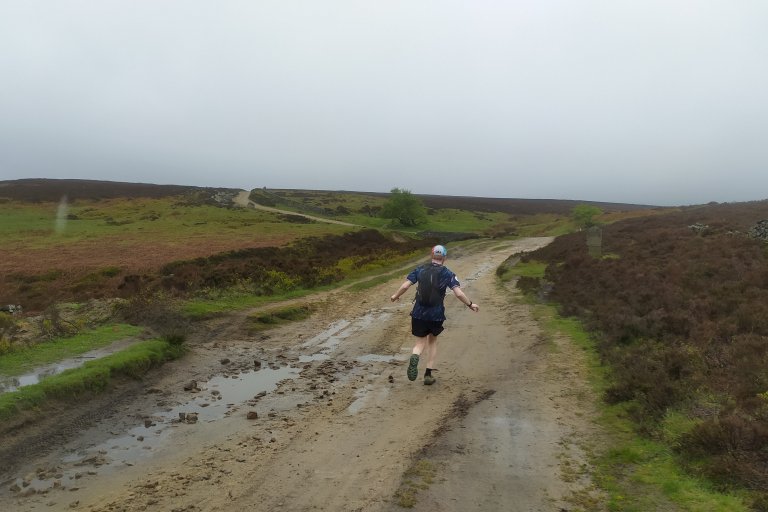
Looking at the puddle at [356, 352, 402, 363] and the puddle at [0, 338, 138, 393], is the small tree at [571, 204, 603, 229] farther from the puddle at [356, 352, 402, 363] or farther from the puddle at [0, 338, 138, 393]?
the puddle at [0, 338, 138, 393]

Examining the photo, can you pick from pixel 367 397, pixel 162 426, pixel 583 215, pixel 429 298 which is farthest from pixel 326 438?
pixel 583 215

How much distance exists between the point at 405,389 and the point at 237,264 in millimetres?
19603

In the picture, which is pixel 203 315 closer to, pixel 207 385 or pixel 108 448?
pixel 207 385

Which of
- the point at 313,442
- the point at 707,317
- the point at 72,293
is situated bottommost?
the point at 72,293

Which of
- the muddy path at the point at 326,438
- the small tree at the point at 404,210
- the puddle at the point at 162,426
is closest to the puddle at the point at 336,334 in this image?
the muddy path at the point at 326,438

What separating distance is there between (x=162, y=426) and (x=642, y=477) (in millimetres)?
5991

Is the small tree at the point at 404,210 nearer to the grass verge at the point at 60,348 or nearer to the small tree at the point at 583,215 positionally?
the small tree at the point at 583,215

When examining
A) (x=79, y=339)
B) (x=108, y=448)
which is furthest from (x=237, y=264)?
(x=108, y=448)

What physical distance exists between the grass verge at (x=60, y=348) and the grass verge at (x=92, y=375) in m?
1.02

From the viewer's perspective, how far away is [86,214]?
6619 cm

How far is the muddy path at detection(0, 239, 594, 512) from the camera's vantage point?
16.9 feet

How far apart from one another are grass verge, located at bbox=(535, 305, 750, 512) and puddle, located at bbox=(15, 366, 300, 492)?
5.14m

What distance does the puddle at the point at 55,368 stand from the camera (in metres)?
8.44

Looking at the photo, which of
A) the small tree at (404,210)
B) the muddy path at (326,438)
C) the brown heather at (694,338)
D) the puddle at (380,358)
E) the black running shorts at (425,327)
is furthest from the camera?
the small tree at (404,210)
